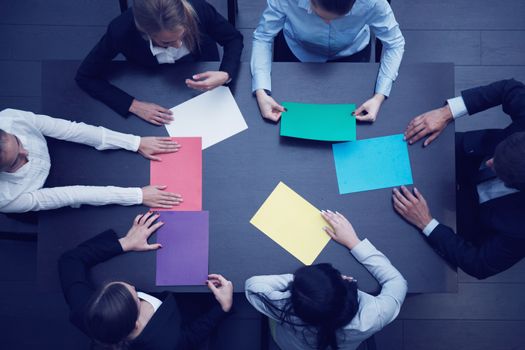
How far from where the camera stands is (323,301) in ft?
3.58

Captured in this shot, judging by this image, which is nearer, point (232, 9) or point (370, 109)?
point (370, 109)

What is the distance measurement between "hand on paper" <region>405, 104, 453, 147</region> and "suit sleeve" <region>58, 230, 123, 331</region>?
955mm

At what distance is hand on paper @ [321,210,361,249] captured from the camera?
4.05 feet

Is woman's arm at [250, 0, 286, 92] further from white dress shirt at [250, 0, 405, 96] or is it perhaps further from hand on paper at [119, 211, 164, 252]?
hand on paper at [119, 211, 164, 252]

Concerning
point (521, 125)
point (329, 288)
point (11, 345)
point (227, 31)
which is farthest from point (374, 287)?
point (11, 345)

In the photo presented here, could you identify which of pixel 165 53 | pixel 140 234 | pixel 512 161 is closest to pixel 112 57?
pixel 165 53

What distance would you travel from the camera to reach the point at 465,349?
193 centimetres

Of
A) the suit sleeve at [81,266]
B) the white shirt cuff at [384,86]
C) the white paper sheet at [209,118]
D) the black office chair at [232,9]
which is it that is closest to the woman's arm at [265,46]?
the white paper sheet at [209,118]

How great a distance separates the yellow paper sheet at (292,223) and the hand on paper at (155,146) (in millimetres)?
340

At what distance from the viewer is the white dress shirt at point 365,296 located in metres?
1.19

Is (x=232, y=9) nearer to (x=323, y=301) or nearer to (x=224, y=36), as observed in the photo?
(x=224, y=36)

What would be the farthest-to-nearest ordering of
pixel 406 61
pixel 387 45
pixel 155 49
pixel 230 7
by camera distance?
pixel 406 61 < pixel 230 7 < pixel 387 45 < pixel 155 49

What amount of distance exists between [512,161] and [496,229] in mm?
247

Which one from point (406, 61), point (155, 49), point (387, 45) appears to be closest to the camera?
point (155, 49)
